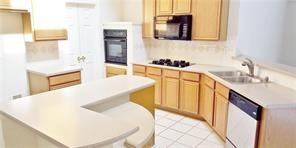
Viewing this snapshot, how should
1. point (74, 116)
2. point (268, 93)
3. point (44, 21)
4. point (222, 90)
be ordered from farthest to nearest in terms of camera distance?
point (44, 21)
point (222, 90)
point (268, 93)
point (74, 116)

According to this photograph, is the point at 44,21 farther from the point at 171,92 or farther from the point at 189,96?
the point at 189,96

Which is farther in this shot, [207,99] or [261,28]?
[261,28]

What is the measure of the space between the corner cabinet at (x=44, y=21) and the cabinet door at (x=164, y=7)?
5.55 ft

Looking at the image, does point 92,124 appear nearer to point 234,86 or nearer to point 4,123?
point 4,123

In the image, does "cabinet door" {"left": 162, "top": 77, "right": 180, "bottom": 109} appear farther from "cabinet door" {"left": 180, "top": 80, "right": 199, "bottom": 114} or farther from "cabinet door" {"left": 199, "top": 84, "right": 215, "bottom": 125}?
"cabinet door" {"left": 199, "top": 84, "right": 215, "bottom": 125}

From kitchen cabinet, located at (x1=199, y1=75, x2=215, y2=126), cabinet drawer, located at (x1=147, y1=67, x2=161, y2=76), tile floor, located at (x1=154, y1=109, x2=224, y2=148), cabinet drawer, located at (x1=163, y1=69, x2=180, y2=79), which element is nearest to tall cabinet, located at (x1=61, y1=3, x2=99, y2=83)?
cabinet drawer, located at (x1=147, y1=67, x2=161, y2=76)

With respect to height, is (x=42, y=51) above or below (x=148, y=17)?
below

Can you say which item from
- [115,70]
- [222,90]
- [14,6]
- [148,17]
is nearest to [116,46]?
[115,70]

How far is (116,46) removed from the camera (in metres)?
4.81

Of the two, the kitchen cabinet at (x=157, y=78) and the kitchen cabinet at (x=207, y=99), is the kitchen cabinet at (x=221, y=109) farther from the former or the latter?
the kitchen cabinet at (x=157, y=78)

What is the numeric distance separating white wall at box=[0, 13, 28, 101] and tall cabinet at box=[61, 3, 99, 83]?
2.90 feet

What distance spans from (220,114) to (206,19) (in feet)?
5.10

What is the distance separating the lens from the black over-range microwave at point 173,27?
13.0 ft

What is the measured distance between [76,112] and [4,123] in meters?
0.73
